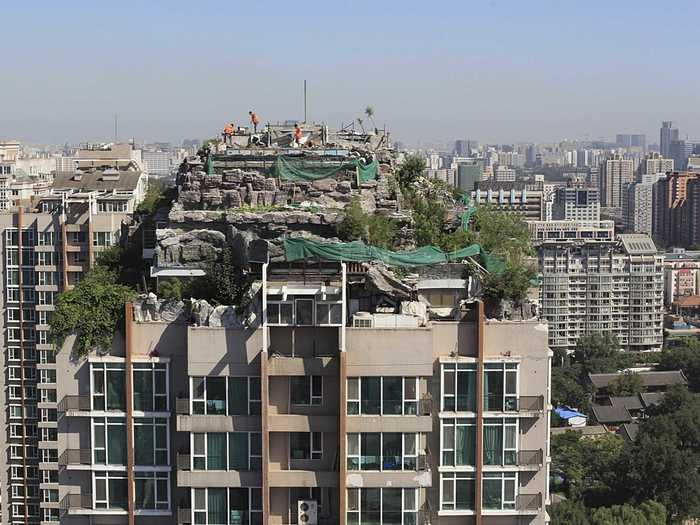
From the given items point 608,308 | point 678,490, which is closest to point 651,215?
point 608,308

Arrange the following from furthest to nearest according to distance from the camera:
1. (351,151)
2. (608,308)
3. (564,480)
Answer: (608,308), (564,480), (351,151)

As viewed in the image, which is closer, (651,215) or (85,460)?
(85,460)

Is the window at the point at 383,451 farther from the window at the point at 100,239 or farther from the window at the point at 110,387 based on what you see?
the window at the point at 100,239

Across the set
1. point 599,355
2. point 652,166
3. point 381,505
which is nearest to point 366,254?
point 381,505

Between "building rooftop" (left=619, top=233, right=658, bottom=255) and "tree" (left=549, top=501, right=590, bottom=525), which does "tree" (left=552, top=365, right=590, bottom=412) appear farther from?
"tree" (left=549, top=501, right=590, bottom=525)

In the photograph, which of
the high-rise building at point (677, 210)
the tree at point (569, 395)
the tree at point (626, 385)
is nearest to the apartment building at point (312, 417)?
the tree at point (569, 395)

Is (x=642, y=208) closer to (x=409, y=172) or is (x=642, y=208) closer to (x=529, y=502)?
(x=409, y=172)

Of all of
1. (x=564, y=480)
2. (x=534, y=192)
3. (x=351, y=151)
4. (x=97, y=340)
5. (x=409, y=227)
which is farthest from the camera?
(x=534, y=192)

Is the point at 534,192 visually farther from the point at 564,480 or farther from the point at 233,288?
the point at 233,288
